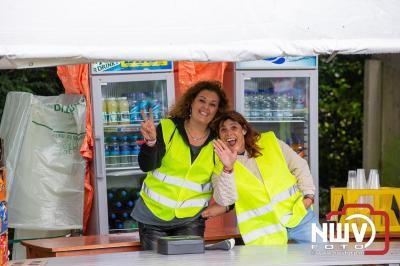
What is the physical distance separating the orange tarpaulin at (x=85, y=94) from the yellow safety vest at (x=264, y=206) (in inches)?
87.8

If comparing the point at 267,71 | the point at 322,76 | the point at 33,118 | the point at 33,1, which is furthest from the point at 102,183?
the point at 322,76

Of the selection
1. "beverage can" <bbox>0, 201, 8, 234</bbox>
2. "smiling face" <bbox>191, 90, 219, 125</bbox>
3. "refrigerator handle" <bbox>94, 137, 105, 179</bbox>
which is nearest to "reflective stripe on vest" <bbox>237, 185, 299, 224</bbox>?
"smiling face" <bbox>191, 90, 219, 125</bbox>

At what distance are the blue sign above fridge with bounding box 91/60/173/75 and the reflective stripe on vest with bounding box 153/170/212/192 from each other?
6.74 feet

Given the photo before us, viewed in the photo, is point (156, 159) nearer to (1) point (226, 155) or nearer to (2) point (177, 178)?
(2) point (177, 178)

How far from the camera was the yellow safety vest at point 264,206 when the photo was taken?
625cm

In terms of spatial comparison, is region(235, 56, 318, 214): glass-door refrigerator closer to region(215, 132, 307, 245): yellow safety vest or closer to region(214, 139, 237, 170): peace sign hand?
region(215, 132, 307, 245): yellow safety vest

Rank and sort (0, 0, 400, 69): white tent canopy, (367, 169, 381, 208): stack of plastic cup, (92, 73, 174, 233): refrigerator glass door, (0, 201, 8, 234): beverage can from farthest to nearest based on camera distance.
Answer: (92, 73, 174, 233): refrigerator glass door → (367, 169, 381, 208): stack of plastic cup → (0, 201, 8, 234): beverage can → (0, 0, 400, 69): white tent canopy

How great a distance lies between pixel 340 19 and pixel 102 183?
310cm

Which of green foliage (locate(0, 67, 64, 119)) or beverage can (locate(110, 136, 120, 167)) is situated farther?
green foliage (locate(0, 67, 64, 119))

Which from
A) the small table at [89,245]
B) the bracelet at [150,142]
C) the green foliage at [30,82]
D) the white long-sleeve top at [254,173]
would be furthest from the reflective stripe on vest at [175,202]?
the green foliage at [30,82]

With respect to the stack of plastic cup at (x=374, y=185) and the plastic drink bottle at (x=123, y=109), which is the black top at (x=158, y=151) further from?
the plastic drink bottle at (x=123, y=109)

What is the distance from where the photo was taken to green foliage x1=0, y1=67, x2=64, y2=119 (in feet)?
32.7

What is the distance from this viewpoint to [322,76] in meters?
12.3

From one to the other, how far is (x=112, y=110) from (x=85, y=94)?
29 cm
